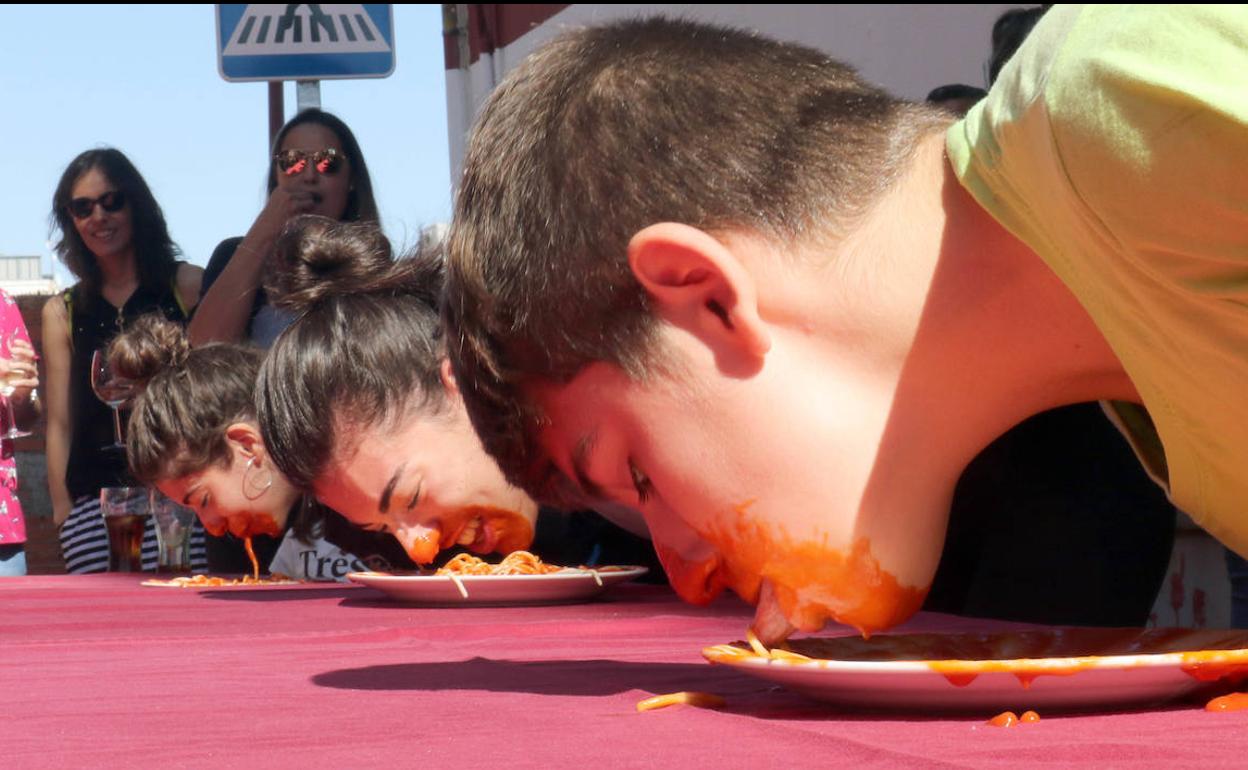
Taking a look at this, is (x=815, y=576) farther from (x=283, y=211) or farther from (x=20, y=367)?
(x=20, y=367)

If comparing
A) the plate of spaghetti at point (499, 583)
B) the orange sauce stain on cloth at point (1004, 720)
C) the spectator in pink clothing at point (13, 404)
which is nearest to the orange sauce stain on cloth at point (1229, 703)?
the orange sauce stain on cloth at point (1004, 720)

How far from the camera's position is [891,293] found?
1.19m

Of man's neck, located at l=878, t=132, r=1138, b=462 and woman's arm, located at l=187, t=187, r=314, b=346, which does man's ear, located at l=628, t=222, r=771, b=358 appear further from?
woman's arm, located at l=187, t=187, r=314, b=346

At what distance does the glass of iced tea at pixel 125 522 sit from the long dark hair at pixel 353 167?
891mm

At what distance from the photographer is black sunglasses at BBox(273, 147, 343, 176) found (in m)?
4.15

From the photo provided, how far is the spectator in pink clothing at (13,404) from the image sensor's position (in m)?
4.43

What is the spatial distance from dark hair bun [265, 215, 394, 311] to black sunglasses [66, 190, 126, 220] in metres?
1.85

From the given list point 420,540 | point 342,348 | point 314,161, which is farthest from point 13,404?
point 420,540

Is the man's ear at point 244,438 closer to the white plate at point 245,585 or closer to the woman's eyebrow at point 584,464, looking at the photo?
the white plate at point 245,585

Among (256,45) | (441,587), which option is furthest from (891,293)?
(256,45)

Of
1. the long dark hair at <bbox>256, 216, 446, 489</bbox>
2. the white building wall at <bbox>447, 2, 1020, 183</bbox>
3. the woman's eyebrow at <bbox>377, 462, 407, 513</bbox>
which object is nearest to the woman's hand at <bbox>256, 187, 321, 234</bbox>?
the white building wall at <bbox>447, 2, 1020, 183</bbox>

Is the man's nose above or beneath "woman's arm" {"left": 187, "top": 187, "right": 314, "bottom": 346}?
beneath

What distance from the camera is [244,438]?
11.8ft

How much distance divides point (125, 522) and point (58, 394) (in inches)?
49.7
